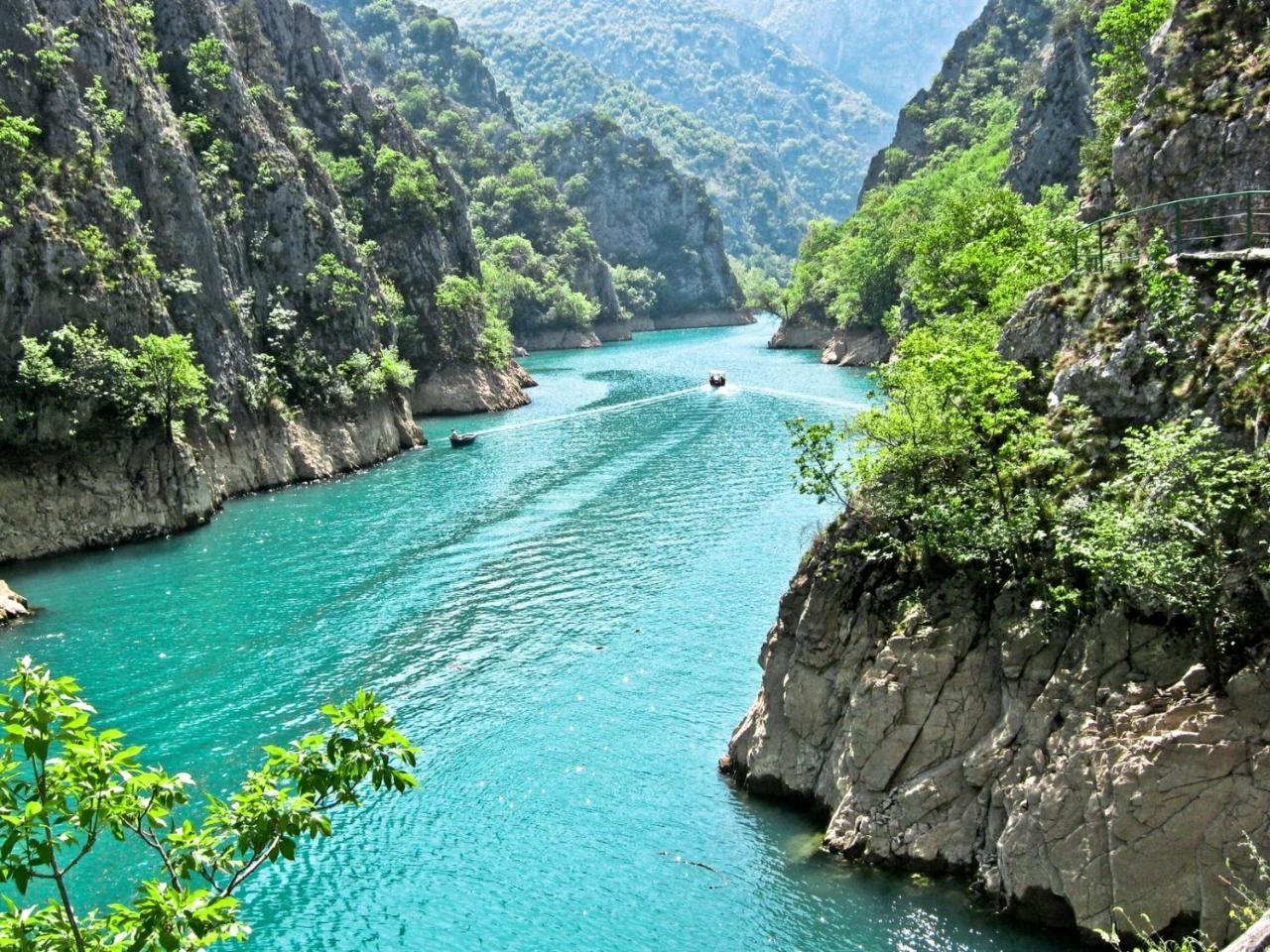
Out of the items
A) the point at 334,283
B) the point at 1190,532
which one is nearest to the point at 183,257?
the point at 334,283

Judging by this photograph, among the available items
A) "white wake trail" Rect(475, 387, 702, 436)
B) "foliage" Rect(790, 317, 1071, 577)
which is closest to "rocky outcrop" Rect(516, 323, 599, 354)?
"white wake trail" Rect(475, 387, 702, 436)

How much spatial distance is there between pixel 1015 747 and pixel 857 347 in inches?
3845

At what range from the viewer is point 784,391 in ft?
295

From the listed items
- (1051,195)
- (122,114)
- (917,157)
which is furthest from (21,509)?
(917,157)

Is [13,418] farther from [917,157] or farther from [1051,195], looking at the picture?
[917,157]

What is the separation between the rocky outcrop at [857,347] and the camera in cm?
10849

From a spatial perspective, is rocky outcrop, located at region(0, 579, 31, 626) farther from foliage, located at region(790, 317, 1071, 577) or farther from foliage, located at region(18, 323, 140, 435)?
foliage, located at region(790, 317, 1071, 577)

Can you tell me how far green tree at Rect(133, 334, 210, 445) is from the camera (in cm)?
5078

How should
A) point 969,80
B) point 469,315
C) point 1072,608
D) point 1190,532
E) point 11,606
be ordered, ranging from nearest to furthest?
point 1190,532, point 1072,608, point 11,606, point 469,315, point 969,80

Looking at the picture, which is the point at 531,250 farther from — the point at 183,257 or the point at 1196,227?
the point at 1196,227

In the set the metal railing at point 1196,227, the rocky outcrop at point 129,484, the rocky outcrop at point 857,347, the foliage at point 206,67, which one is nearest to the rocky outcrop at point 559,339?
the rocky outcrop at point 857,347

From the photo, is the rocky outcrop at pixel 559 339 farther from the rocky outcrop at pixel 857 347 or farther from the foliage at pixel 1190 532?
the foliage at pixel 1190 532

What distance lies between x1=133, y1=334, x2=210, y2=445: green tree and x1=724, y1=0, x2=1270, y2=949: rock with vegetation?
1411 inches

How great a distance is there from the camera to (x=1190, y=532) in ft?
55.7
